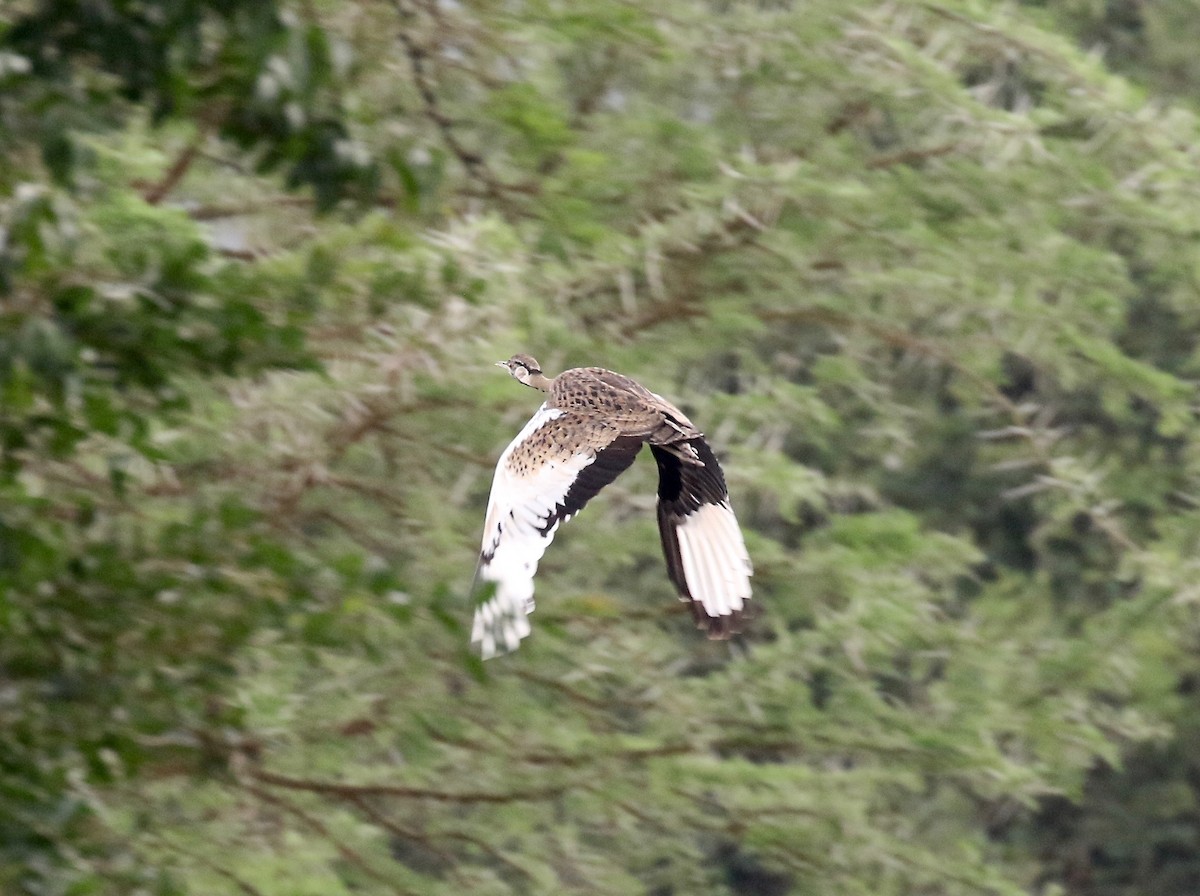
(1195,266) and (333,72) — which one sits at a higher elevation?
(333,72)

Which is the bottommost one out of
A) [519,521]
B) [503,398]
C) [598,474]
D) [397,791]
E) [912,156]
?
[397,791]

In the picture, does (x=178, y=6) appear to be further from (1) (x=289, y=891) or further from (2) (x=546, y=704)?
(2) (x=546, y=704)

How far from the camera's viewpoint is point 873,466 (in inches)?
527

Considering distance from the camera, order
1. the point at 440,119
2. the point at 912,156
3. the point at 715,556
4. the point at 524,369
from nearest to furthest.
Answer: the point at 524,369 → the point at 715,556 → the point at 440,119 → the point at 912,156

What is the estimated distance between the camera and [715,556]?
→ 3.20m

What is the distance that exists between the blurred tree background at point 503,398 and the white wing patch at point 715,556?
1.31 meters

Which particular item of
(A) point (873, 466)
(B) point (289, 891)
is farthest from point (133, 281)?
(A) point (873, 466)

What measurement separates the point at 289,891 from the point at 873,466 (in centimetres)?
744

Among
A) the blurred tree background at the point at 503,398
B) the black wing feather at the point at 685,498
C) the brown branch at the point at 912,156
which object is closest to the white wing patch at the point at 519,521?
the black wing feather at the point at 685,498

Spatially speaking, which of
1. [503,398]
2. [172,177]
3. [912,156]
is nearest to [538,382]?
[503,398]

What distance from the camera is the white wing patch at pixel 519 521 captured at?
8.92 ft

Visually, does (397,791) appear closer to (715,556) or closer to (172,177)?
(172,177)

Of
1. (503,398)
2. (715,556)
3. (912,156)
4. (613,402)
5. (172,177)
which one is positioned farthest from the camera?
(912,156)

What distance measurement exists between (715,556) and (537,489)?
1.67 feet
